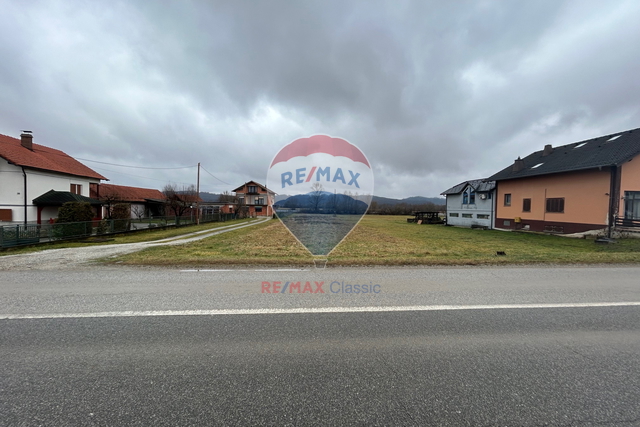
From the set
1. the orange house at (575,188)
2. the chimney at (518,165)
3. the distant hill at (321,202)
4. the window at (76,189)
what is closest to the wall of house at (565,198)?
the orange house at (575,188)

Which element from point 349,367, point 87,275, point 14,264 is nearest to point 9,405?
point 349,367

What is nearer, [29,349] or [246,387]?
[246,387]

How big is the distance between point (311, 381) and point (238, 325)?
1547 mm

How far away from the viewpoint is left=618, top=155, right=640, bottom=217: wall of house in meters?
16.1

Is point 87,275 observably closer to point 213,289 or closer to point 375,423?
point 213,289

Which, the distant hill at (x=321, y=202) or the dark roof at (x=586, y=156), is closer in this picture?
the distant hill at (x=321, y=202)

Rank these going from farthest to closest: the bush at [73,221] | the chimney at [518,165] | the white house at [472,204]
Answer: the white house at [472,204] < the chimney at [518,165] < the bush at [73,221]

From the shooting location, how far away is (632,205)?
16.1 metres

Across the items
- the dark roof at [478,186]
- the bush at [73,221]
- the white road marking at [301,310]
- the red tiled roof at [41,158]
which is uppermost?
the red tiled roof at [41,158]

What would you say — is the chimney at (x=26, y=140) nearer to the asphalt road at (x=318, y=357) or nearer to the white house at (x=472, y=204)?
the asphalt road at (x=318, y=357)

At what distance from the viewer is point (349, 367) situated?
2648mm

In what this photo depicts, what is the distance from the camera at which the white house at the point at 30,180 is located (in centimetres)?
2086

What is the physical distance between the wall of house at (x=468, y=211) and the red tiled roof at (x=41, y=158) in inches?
1669

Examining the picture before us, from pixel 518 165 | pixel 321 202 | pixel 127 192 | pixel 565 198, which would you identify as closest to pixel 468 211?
pixel 518 165
